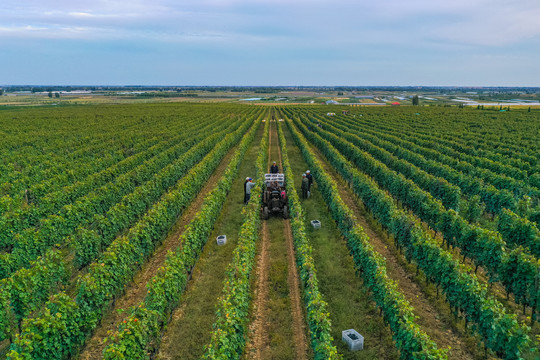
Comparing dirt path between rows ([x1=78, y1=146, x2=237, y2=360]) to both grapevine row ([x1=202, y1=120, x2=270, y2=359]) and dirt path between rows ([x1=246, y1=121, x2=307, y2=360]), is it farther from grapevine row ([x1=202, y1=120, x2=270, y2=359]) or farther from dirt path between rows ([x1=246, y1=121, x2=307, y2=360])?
dirt path between rows ([x1=246, y1=121, x2=307, y2=360])

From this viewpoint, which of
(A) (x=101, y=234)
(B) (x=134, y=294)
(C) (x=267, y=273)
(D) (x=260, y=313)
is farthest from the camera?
(A) (x=101, y=234)

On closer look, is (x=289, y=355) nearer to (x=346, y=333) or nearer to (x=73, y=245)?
(x=346, y=333)

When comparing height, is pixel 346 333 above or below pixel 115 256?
below

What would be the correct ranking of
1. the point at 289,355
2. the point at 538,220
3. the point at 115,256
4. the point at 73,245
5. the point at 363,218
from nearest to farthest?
the point at 289,355 → the point at 115,256 → the point at 73,245 → the point at 538,220 → the point at 363,218

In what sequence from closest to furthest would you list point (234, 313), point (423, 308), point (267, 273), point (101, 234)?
point (234, 313) < point (423, 308) < point (267, 273) < point (101, 234)

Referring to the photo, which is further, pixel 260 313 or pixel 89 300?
pixel 260 313

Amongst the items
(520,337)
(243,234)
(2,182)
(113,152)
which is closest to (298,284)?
(243,234)

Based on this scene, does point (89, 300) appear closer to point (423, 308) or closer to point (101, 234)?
point (101, 234)

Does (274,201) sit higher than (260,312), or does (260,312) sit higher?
(274,201)

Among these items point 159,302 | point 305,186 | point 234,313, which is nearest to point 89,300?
point 159,302

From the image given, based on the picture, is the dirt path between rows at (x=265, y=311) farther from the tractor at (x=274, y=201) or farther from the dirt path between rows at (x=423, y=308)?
the dirt path between rows at (x=423, y=308)

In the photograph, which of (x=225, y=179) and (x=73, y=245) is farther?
(x=225, y=179)
